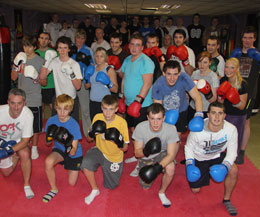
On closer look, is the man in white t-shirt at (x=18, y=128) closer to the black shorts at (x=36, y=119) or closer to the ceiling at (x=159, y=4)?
the black shorts at (x=36, y=119)

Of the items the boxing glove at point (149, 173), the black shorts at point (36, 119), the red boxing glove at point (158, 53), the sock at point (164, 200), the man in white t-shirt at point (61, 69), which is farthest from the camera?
the red boxing glove at point (158, 53)

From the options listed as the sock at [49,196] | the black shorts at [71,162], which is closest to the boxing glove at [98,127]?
the black shorts at [71,162]

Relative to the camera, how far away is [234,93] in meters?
2.83

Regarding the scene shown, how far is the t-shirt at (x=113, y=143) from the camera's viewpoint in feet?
8.63

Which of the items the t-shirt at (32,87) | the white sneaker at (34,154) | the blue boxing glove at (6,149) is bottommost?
the white sneaker at (34,154)

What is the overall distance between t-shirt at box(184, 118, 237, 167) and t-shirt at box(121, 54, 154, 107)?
33.3 inches

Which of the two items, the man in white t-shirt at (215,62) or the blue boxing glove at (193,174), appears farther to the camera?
the man in white t-shirt at (215,62)

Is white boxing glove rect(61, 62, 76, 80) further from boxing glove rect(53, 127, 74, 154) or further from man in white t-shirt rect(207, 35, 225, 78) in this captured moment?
man in white t-shirt rect(207, 35, 225, 78)

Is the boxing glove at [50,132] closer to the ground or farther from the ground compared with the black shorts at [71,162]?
farther from the ground

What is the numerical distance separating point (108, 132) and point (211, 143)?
100cm

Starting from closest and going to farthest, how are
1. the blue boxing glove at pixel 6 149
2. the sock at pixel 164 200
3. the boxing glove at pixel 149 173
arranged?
1. the boxing glove at pixel 149 173
2. the blue boxing glove at pixel 6 149
3. the sock at pixel 164 200

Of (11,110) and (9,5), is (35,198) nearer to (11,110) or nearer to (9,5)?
(11,110)

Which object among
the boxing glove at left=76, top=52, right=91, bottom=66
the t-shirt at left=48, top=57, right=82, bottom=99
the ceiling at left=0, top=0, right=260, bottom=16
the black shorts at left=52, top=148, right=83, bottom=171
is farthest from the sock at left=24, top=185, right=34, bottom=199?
the ceiling at left=0, top=0, right=260, bottom=16

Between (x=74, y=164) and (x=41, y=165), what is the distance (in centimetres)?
72
